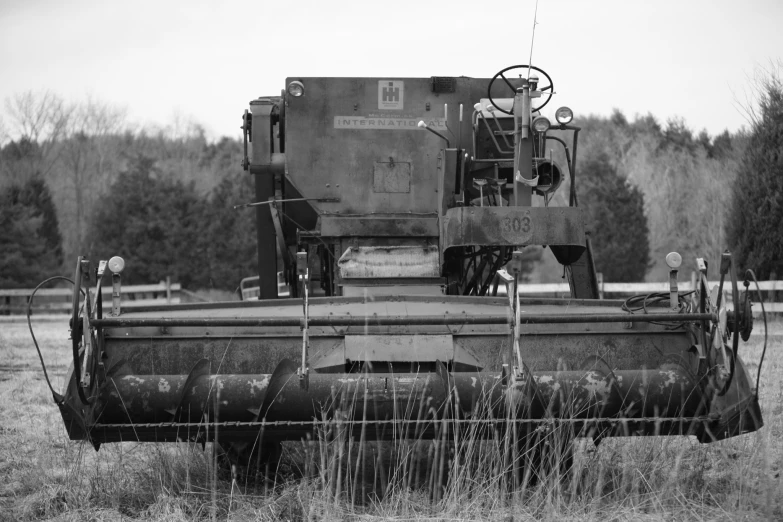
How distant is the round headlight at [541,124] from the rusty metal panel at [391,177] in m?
1.35

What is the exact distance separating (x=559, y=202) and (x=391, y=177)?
26.7 meters

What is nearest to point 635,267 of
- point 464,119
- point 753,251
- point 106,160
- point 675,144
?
point 753,251

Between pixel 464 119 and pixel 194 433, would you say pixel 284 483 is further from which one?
pixel 464 119

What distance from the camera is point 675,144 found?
45.0m

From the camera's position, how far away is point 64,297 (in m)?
31.9

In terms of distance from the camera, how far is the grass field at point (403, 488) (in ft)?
15.4

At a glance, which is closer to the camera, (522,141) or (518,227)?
(518,227)

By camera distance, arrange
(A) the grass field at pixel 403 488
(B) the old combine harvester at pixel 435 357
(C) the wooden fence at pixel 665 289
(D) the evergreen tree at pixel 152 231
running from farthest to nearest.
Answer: (D) the evergreen tree at pixel 152 231 < (C) the wooden fence at pixel 665 289 < (B) the old combine harvester at pixel 435 357 < (A) the grass field at pixel 403 488

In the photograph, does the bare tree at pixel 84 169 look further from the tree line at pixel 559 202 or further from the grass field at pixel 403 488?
the grass field at pixel 403 488

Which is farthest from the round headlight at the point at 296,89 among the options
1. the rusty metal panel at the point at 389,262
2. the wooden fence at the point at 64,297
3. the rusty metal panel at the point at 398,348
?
the wooden fence at the point at 64,297

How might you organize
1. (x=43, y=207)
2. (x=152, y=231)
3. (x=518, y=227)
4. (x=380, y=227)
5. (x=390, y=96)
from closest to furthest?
(x=518, y=227), (x=380, y=227), (x=390, y=96), (x=152, y=231), (x=43, y=207)

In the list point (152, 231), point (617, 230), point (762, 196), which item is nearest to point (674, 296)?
point (762, 196)

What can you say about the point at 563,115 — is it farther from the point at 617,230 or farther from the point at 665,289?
the point at 617,230

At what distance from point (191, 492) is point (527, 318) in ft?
6.60
